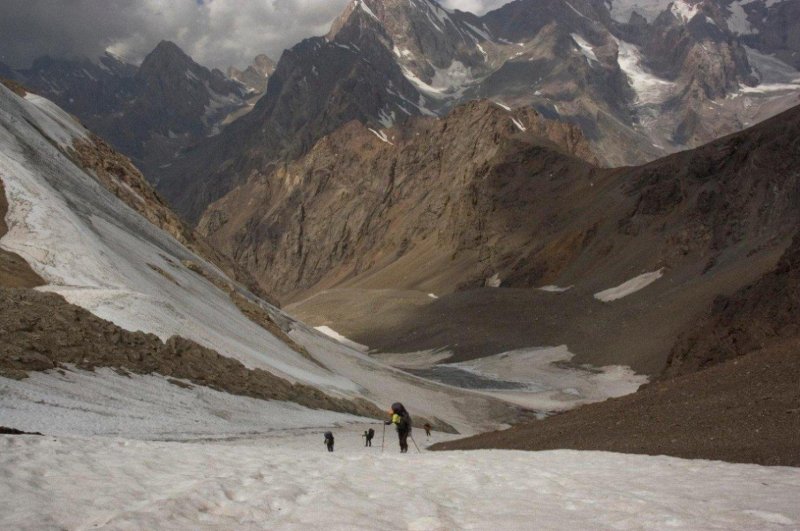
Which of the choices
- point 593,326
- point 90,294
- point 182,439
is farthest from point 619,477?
point 593,326

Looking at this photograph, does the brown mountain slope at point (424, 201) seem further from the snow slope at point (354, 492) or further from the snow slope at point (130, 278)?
the snow slope at point (354, 492)

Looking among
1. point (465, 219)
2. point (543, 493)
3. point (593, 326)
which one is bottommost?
point (543, 493)

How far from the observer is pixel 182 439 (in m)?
15.7

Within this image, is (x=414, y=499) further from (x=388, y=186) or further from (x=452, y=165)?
(x=388, y=186)

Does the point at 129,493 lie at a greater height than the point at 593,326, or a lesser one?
lesser

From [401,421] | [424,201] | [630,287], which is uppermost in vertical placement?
[424,201]

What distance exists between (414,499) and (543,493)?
73.5 inches

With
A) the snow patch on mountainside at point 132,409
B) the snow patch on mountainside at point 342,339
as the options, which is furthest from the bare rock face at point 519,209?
the snow patch on mountainside at point 132,409

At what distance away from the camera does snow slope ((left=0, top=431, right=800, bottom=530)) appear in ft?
24.8

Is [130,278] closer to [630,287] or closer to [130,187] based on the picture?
[130,187]

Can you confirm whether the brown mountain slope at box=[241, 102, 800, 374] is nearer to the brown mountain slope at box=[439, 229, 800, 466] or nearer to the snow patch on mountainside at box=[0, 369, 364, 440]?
the brown mountain slope at box=[439, 229, 800, 466]

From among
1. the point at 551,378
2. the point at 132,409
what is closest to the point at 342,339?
the point at 551,378

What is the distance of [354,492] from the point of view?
365 inches

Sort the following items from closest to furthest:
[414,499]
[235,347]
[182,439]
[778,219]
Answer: [414,499] < [182,439] < [235,347] < [778,219]
